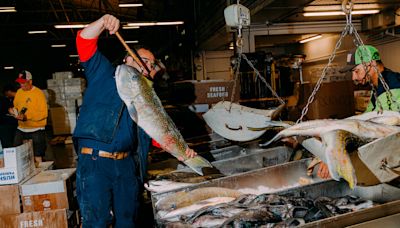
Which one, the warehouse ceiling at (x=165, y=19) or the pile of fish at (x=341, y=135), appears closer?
the pile of fish at (x=341, y=135)

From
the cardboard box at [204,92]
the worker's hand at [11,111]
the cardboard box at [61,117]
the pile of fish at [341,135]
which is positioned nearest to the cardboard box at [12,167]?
the pile of fish at [341,135]

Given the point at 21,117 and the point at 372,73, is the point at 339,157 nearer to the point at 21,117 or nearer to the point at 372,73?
the point at 372,73

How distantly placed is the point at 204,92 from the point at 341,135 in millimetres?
4439

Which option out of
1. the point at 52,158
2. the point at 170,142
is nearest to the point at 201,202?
the point at 170,142

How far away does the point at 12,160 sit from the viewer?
140 inches

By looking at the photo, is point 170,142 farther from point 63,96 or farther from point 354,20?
point 63,96

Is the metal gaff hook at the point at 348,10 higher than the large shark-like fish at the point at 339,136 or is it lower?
higher

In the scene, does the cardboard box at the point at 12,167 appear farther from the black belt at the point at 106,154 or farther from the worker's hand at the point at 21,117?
the worker's hand at the point at 21,117

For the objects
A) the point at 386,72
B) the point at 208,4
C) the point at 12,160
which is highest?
the point at 208,4

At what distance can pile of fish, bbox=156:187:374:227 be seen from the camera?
8.50 ft

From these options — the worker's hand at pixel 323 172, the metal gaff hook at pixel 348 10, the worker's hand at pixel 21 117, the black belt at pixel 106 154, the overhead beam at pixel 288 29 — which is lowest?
the worker's hand at pixel 323 172

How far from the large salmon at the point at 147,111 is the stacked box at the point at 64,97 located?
970cm

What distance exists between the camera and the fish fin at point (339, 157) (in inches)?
76.4

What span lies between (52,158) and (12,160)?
6483 mm
